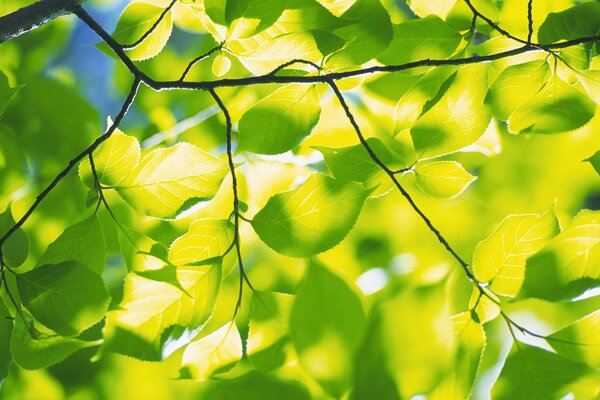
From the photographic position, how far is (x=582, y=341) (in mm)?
506

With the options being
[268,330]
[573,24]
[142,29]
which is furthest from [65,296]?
[573,24]

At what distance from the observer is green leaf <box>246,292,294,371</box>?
54 centimetres

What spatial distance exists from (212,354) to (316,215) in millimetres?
187

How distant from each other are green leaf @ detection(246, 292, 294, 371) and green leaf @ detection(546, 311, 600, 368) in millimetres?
270

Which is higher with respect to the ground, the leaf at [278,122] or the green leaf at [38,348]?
the leaf at [278,122]

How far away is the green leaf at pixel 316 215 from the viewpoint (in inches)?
18.2

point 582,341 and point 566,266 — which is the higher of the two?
point 566,266

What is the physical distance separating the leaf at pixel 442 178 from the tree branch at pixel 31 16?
0.37m

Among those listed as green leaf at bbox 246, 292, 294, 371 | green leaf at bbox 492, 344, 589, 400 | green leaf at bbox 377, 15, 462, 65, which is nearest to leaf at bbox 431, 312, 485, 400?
green leaf at bbox 492, 344, 589, 400

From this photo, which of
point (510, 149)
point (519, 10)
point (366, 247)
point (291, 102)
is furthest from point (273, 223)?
point (510, 149)

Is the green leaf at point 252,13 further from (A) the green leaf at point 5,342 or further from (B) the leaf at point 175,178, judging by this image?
(A) the green leaf at point 5,342

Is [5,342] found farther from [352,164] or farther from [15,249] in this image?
[352,164]

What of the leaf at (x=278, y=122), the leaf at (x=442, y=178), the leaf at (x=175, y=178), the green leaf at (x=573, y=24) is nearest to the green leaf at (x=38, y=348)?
the leaf at (x=175, y=178)

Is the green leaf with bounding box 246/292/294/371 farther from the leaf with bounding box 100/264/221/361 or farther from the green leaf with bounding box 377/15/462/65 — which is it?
the green leaf with bounding box 377/15/462/65
